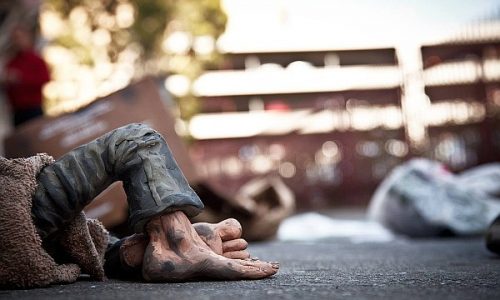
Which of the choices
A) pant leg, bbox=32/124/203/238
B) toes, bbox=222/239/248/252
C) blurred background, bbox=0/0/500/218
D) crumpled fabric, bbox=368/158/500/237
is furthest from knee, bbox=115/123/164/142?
blurred background, bbox=0/0/500/218

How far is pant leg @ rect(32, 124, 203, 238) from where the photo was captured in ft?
6.63

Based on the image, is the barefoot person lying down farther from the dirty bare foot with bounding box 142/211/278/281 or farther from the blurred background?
the blurred background

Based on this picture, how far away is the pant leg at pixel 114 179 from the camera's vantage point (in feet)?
6.63

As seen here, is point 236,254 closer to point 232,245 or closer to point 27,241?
point 232,245

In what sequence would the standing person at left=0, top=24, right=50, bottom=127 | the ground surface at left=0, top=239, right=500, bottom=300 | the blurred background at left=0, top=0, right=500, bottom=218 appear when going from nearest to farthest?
the ground surface at left=0, top=239, right=500, bottom=300 < the standing person at left=0, top=24, right=50, bottom=127 < the blurred background at left=0, top=0, right=500, bottom=218

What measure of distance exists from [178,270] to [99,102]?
2.66 meters

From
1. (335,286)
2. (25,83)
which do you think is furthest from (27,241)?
(25,83)

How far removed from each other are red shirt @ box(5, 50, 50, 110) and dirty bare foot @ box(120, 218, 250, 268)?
3.94 metres

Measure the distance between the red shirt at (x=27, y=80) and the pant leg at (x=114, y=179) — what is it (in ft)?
12.8

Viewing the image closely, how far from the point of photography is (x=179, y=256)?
2.02 metres

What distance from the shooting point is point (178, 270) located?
2010 mm

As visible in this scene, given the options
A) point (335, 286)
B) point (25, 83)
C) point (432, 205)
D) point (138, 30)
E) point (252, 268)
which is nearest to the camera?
point (335, 286)

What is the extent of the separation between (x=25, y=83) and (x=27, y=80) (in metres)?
0.03

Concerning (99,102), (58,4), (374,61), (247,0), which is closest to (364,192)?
(58,4)
